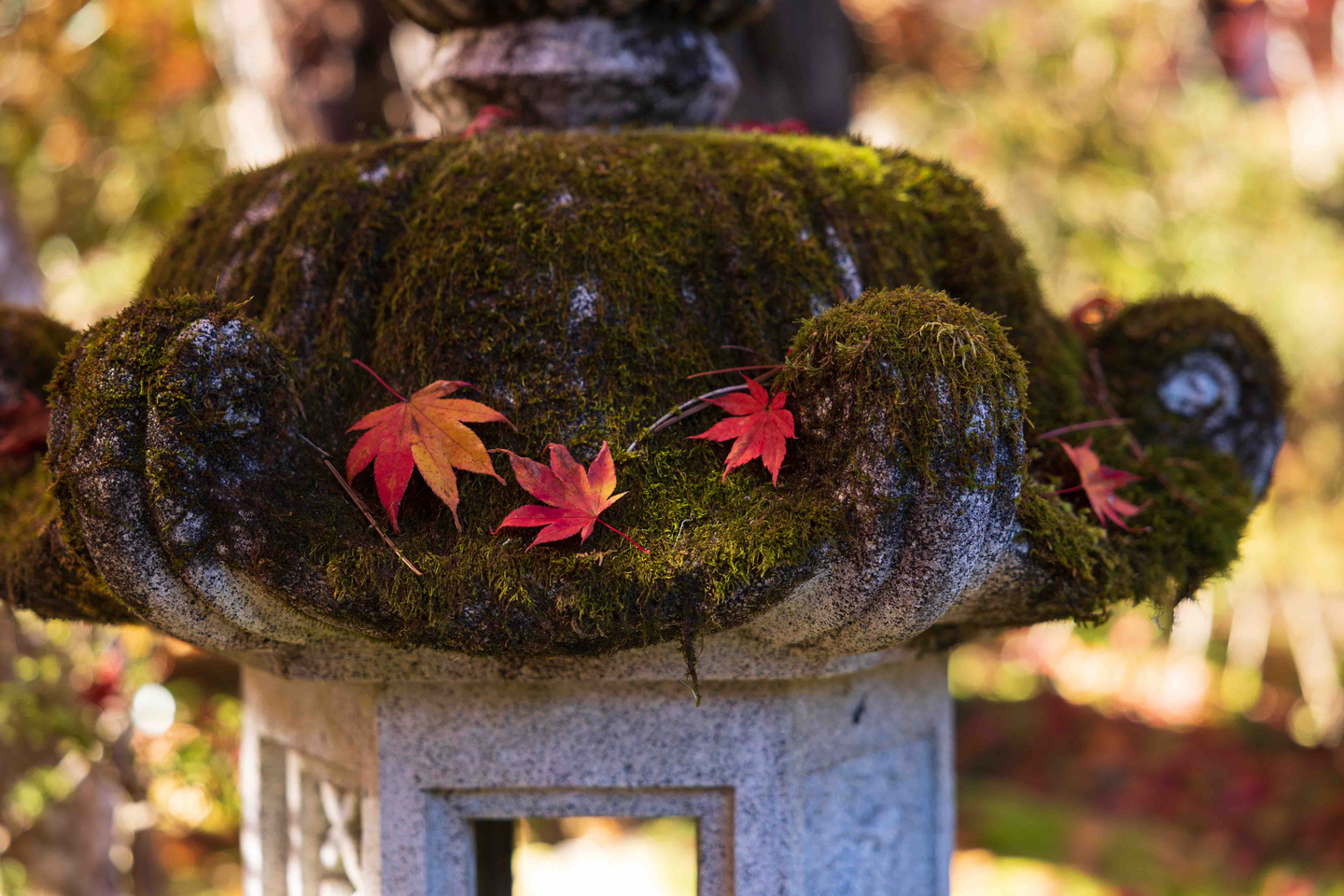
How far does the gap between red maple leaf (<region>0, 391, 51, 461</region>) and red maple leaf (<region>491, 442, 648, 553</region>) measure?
882 mm

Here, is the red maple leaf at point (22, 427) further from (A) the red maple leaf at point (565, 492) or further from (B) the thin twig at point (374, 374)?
(A) the red maple leaf at point (565, 492)

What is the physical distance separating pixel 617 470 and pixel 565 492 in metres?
0.08

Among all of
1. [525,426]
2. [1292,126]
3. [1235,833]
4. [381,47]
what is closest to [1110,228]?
[1292,126]

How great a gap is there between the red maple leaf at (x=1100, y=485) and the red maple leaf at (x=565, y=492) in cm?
61

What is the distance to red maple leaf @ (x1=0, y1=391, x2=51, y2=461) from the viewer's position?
1.54 m

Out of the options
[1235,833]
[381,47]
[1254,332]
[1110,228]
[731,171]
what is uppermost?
[381,47]

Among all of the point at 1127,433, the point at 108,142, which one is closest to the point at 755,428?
the point at 1127,433

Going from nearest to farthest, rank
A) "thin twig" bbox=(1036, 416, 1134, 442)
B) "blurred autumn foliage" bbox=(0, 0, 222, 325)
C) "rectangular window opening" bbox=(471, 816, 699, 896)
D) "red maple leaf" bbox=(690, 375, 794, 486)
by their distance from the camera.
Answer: "red maple leaf" bbox=(690, 375, 794, 486)
"thin twig" bbox=(1036, 416, 1134, 442)
"rectangular window opening" bbox=(471, 816, 699, 896)
"blurred autumn foliage" bbox=(0, 0, 222, 325)

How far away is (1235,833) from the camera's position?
4535 mm

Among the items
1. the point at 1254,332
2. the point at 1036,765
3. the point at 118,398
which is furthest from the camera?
the point at 1036,765

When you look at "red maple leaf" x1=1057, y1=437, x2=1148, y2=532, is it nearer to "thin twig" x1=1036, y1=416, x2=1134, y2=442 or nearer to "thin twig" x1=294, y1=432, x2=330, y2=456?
"thin twig" x1=1036, y1=416, x2=1134, y2=442

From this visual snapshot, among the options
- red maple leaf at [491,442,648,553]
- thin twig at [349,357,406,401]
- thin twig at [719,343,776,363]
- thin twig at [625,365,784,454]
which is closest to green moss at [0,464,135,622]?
thin twig at [349,357,406,401]

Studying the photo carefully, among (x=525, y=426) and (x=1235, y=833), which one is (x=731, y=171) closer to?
(x=525, y=426)

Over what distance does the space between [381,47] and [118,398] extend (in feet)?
11.4
